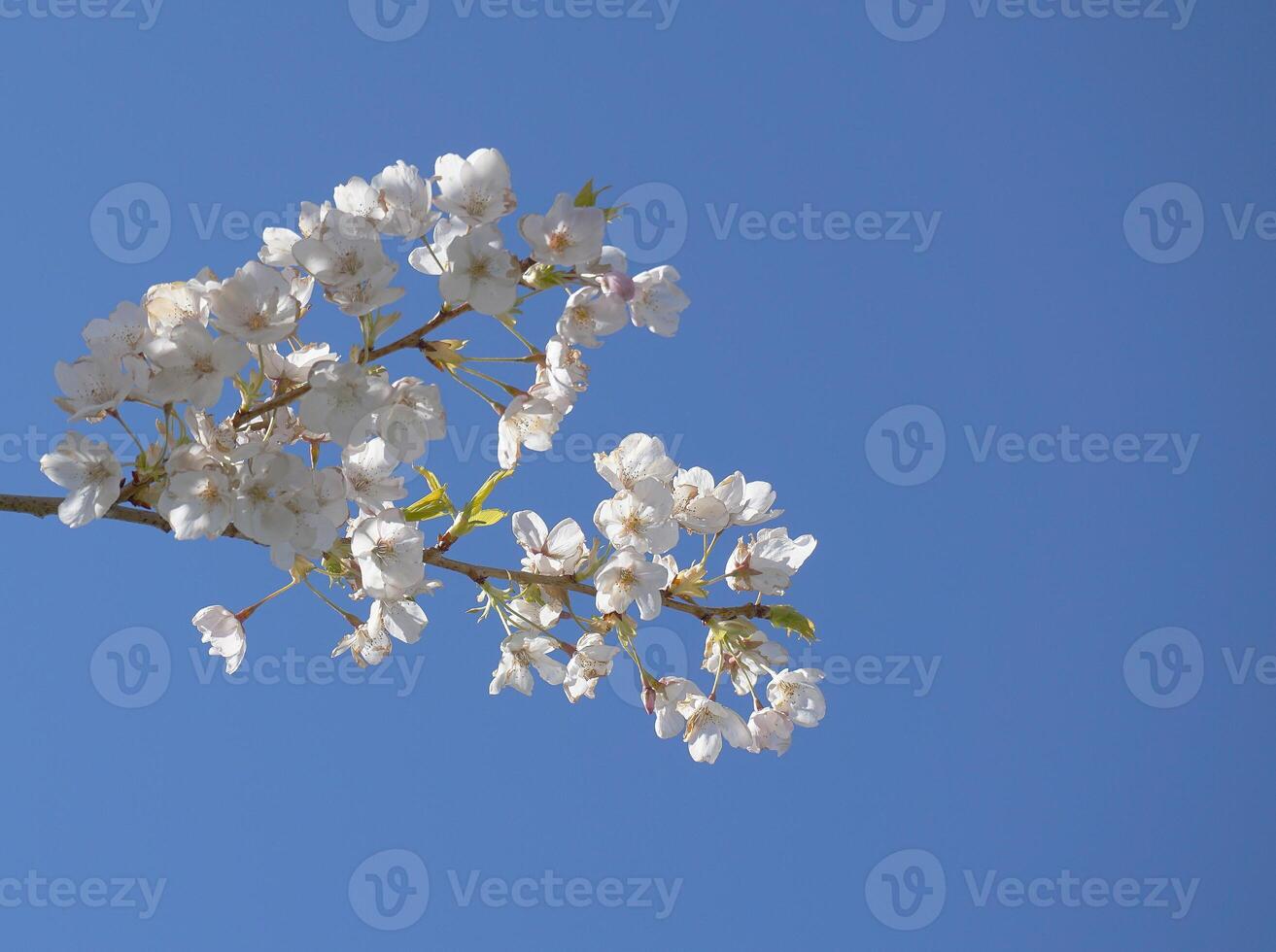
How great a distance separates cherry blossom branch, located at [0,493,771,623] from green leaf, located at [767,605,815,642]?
0.04ft

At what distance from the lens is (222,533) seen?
2.62ft

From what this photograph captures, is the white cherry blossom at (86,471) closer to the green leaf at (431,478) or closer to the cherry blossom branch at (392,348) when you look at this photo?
the cherry blossom branch at (392,348)

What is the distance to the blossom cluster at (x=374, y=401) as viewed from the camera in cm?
76

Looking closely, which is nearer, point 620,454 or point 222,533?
point 222,533

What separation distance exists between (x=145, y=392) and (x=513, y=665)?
15.3 inches

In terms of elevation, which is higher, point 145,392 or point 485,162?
point 485,162

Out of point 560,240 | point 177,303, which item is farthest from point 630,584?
point 177,303

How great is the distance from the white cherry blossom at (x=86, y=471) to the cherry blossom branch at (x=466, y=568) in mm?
14

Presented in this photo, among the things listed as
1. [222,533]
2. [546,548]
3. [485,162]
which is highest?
[485,162]

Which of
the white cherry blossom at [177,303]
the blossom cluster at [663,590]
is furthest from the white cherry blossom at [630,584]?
the white cherry blossom at [177,303]

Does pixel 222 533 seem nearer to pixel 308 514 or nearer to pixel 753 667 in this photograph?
pixel 308 514

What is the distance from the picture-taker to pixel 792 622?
3.10 ft

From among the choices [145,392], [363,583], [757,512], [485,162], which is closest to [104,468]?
[145,392]

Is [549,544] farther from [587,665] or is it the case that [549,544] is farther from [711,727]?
[711,727]
